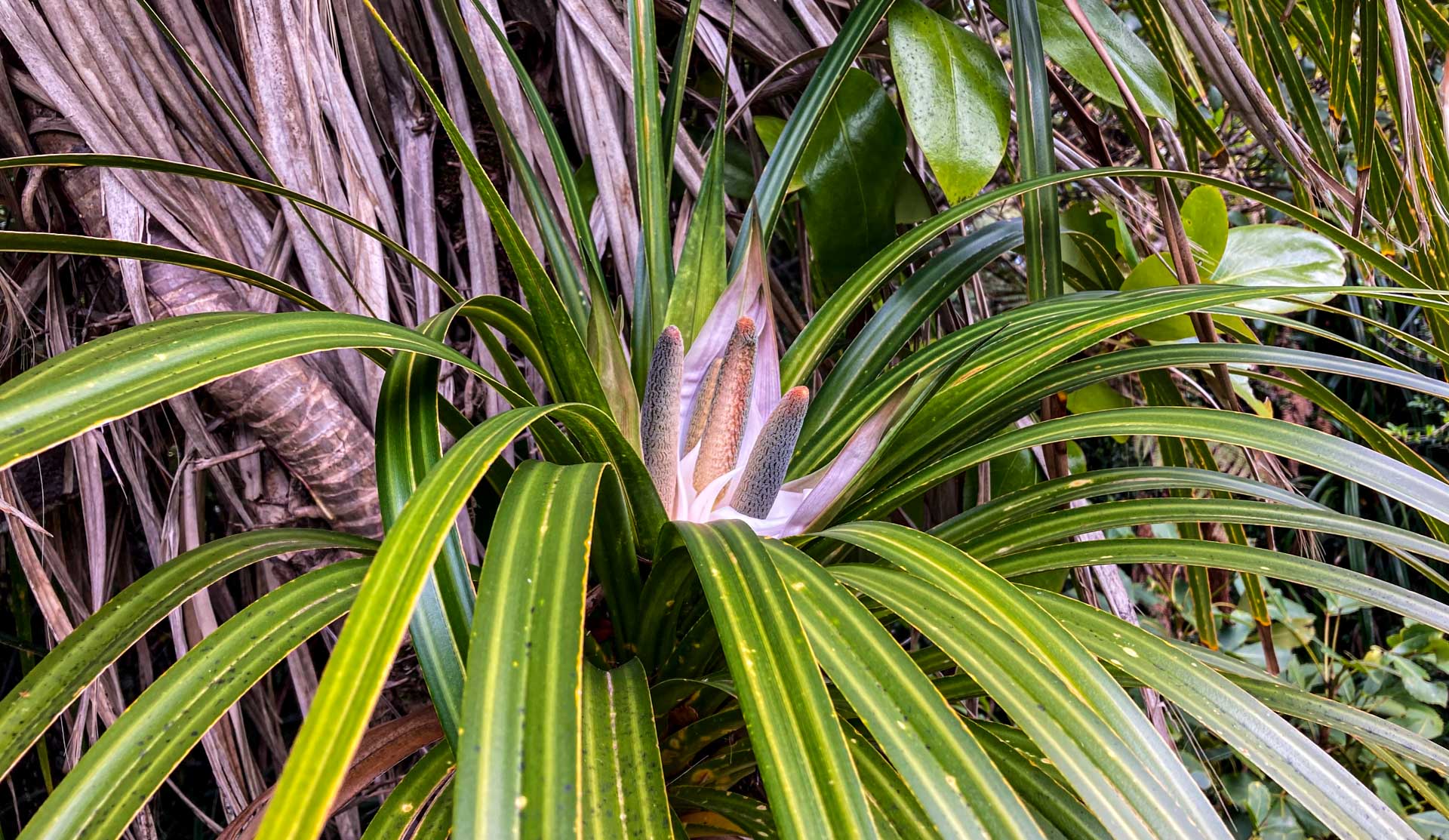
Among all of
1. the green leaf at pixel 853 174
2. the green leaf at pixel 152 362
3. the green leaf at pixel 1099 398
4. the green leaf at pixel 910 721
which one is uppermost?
the green leaf at pixel 853 174

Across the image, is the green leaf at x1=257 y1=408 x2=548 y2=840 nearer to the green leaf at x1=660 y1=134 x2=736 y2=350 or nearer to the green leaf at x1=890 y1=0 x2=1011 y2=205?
the green leaf at x1=660 y1=134 x2=736 y2=350

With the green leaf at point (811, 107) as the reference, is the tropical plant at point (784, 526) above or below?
below

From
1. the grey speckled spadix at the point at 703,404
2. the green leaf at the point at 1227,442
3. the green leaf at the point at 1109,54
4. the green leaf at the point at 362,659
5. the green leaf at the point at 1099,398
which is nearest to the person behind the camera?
the green leaf at the point at 362,659

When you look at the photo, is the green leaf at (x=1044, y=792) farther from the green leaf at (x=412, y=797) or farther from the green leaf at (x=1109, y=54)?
the green leaf at (x=1109, y=54)

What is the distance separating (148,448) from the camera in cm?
83

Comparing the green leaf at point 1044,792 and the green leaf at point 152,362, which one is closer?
the green leaf at point 152,362

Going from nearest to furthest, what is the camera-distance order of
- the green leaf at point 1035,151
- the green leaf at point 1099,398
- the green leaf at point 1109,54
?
1. the green leaf at point 1035,151
2. the green leaf at point 1109,54
3. the green leaf at point 1099,398

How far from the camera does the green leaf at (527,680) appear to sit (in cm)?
24

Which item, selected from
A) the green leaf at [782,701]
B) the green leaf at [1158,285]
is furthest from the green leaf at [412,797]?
the green leaf at [1158,285]

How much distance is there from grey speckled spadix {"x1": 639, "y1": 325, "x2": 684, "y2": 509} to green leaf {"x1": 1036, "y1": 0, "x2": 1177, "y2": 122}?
519 millimetres

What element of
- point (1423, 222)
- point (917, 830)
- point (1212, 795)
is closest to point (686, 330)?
point (917, 830)

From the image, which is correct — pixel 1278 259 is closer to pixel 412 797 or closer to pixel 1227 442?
pixel 1227 442

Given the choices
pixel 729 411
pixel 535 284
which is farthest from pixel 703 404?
pixel 535 284

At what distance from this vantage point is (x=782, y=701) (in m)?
0.30
